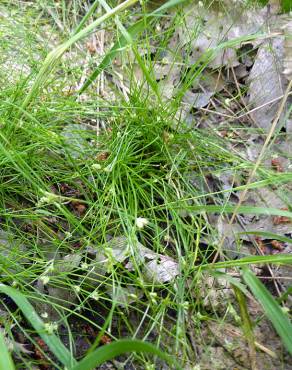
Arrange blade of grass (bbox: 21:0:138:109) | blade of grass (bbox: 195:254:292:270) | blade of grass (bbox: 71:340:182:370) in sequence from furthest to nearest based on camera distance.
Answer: blade of grass (bbox: 21:0:138:109) → blade of grass (bbox: 195:254:292:270) → blade of grass (bbox: 71:340:182:370)

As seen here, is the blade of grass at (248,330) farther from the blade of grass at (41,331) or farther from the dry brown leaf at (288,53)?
the dry brown leaf at (288,53)

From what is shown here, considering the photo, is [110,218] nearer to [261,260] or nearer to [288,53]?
[261,260]

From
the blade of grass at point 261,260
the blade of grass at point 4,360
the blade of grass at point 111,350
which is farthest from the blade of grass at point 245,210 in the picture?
the blade of grass at point 4,360

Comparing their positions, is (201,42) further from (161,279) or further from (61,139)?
(161,279)

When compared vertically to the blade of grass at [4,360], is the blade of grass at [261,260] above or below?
below

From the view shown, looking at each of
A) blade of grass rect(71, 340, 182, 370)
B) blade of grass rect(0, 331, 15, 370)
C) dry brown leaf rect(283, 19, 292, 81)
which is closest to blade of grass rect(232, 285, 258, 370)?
blade of grass rect(71, 340, 182, 370)

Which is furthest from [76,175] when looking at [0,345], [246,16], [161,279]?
[246,16]

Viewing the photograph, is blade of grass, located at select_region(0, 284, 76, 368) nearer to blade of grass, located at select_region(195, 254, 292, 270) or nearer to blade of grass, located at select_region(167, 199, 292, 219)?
blade of grass, located at select_region(195, 254, 292, 270)

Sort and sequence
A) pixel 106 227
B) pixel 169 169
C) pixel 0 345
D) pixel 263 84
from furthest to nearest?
pixel 263 84
pixel 169 169
pixel 106 227
pixel 0 345
